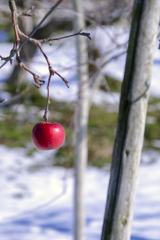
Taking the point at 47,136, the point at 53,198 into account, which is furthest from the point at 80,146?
the point at 47,136

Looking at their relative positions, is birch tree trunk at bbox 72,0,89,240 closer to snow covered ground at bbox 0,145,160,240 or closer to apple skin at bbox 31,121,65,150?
snow covered ground at bbox 0,145,160,240

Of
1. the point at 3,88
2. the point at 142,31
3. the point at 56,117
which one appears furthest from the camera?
the point at 3,88

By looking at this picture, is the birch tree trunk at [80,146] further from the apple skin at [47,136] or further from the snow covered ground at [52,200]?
the apple skin at [47,136]

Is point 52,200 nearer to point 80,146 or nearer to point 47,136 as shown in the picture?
point 80,146

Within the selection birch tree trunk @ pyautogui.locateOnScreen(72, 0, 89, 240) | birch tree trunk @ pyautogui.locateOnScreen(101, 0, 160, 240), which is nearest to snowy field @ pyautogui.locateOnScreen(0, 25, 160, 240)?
birch tree trunk @ pyautogui.locateOnScreen(72, 0, 89, 240)

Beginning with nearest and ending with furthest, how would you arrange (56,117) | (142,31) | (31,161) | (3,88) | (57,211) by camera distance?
(142,31), (57,211), (31,161), (56,117), (3,88)

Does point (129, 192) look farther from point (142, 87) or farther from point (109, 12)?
point (109, 12)

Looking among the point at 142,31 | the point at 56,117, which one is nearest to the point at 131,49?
the point at 142,31
